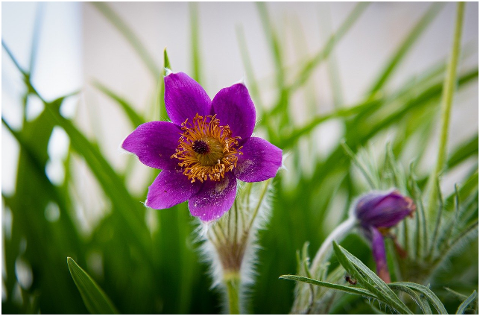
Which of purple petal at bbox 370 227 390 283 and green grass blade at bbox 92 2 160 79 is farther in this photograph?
green grass blade at bbox 92 2 160 79

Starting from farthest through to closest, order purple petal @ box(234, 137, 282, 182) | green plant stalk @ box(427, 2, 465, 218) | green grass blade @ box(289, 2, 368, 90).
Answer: green grass blade @ box(289, 2, 368, 90), green plant stalk @ box(427, 2, 465, 218), purple petal @ box(234, 137, 282, 182)

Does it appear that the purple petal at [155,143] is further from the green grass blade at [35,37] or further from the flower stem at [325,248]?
the green grass blade at [35,37]

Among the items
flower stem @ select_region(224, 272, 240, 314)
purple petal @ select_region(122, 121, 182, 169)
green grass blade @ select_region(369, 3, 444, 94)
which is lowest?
flower stem @ select_region(224, 272, 240, 314)

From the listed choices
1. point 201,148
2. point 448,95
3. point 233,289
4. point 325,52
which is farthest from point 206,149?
point 325,52

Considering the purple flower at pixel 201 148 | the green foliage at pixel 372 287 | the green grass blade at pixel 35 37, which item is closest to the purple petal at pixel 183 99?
the purple flower at pixel 201 148

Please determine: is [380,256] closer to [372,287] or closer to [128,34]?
[372,287]

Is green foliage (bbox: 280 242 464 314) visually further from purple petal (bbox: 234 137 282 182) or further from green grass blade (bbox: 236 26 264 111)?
green grass blade (bbox: 236 26 264 111)

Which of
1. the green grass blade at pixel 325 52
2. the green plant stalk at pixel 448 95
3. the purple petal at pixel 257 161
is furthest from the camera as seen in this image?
the green grass blade at pixel 325 52

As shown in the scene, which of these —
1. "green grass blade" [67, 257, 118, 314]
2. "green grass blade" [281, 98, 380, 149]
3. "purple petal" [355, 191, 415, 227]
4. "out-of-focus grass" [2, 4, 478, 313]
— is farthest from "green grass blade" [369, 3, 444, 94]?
"green grass blade" [67, 257, 118, 314]

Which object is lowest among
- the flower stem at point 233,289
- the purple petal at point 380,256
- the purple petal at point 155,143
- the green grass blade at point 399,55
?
the flower stem at point 233,289
